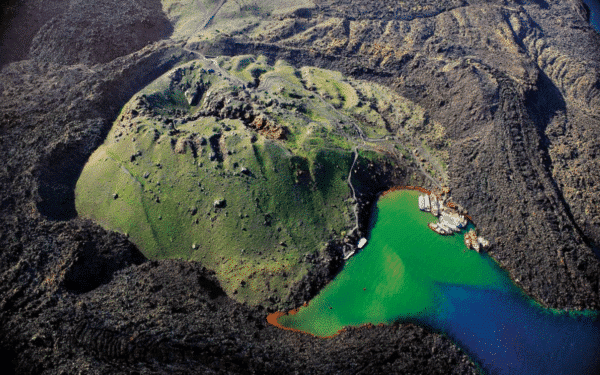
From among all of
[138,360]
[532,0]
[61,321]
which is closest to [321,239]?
[138,360]

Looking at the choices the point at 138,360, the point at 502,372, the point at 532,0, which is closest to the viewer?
the point at 138,360

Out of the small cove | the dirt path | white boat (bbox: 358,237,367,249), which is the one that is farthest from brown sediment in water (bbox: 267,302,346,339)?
the dirt path

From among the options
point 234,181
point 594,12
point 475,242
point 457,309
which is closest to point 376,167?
point 475,242

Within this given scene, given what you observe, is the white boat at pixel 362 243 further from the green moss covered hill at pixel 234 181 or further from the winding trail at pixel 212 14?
the winding trail at pixel 212 14

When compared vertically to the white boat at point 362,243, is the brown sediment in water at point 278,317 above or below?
below

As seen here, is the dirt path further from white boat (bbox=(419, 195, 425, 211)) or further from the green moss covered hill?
white boat (bbox=(419, 195, 425, 211))

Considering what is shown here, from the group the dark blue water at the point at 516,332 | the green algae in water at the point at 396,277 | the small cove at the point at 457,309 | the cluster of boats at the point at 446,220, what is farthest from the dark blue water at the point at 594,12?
the dark blue water at the point at 516,332

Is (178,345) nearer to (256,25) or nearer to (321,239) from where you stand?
(321,239)
